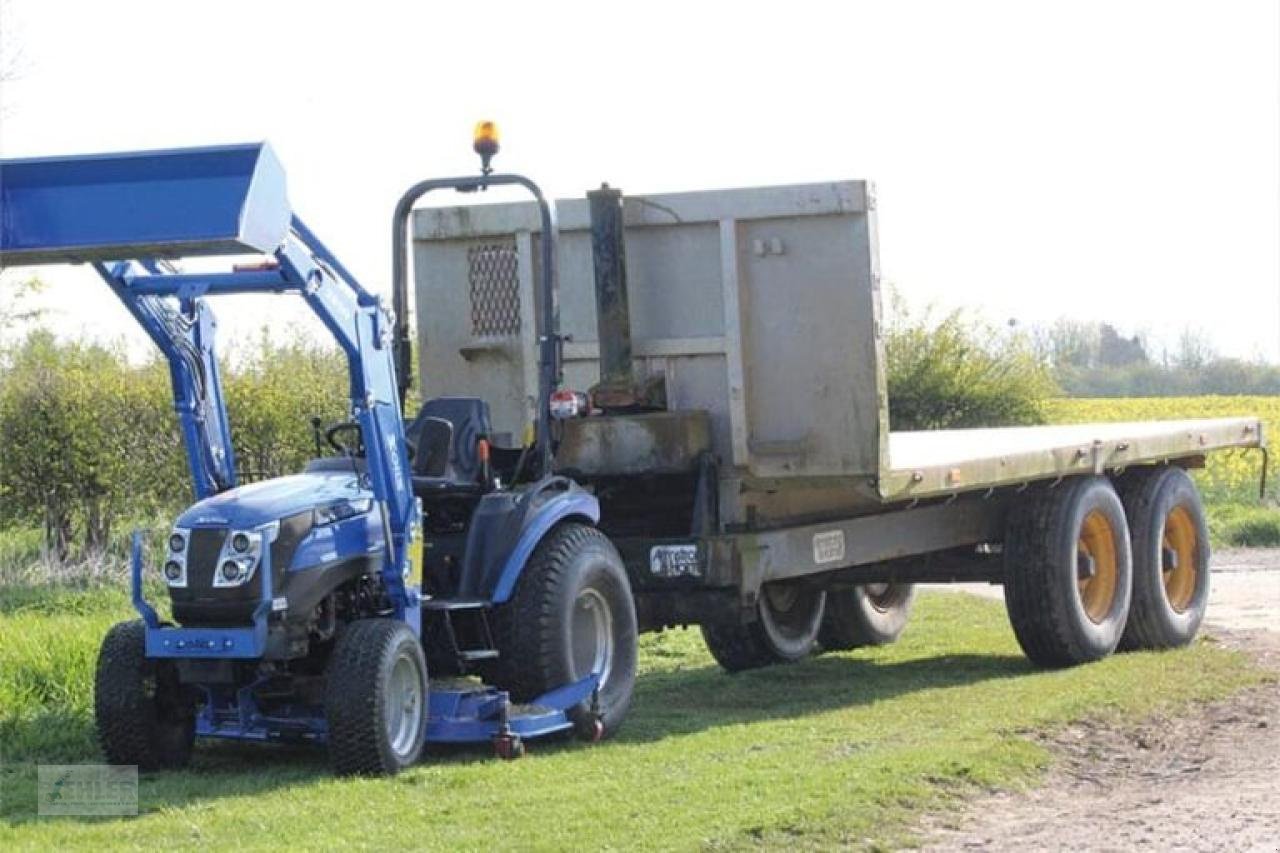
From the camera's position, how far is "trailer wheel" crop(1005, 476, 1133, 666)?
1357cm

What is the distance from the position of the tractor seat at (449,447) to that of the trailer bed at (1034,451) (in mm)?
2230

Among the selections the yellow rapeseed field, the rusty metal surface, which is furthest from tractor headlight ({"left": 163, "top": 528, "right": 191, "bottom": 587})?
the yellow rapeseed field

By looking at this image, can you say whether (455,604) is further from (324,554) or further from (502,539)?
(324,554)

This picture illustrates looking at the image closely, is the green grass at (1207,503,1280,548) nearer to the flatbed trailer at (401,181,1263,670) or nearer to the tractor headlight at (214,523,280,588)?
the flatbed trailer at (401,181,1263,670)

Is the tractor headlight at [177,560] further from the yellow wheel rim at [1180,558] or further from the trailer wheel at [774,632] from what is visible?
the yellow wheel rim at [1180,558]

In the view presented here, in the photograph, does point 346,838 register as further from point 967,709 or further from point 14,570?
point 14,570

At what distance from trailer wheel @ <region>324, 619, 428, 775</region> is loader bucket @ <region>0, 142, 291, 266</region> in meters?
1.68

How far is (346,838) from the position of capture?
8203mm

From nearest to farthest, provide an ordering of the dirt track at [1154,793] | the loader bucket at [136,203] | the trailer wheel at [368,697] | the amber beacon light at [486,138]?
the dirt track at [1154,793] → the loader bucket at [136,203] → the trailer wheel at [368,697] → the amber beacon light at [486,138]

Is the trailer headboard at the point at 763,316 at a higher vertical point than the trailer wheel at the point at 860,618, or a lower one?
higher

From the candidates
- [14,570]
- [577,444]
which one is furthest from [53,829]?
[14,570]

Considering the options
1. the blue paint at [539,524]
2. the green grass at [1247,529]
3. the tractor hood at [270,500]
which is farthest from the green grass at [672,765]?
the green grass at [1247,529]

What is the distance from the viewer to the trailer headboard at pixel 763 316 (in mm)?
11688

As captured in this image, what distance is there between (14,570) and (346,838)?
11125mm
